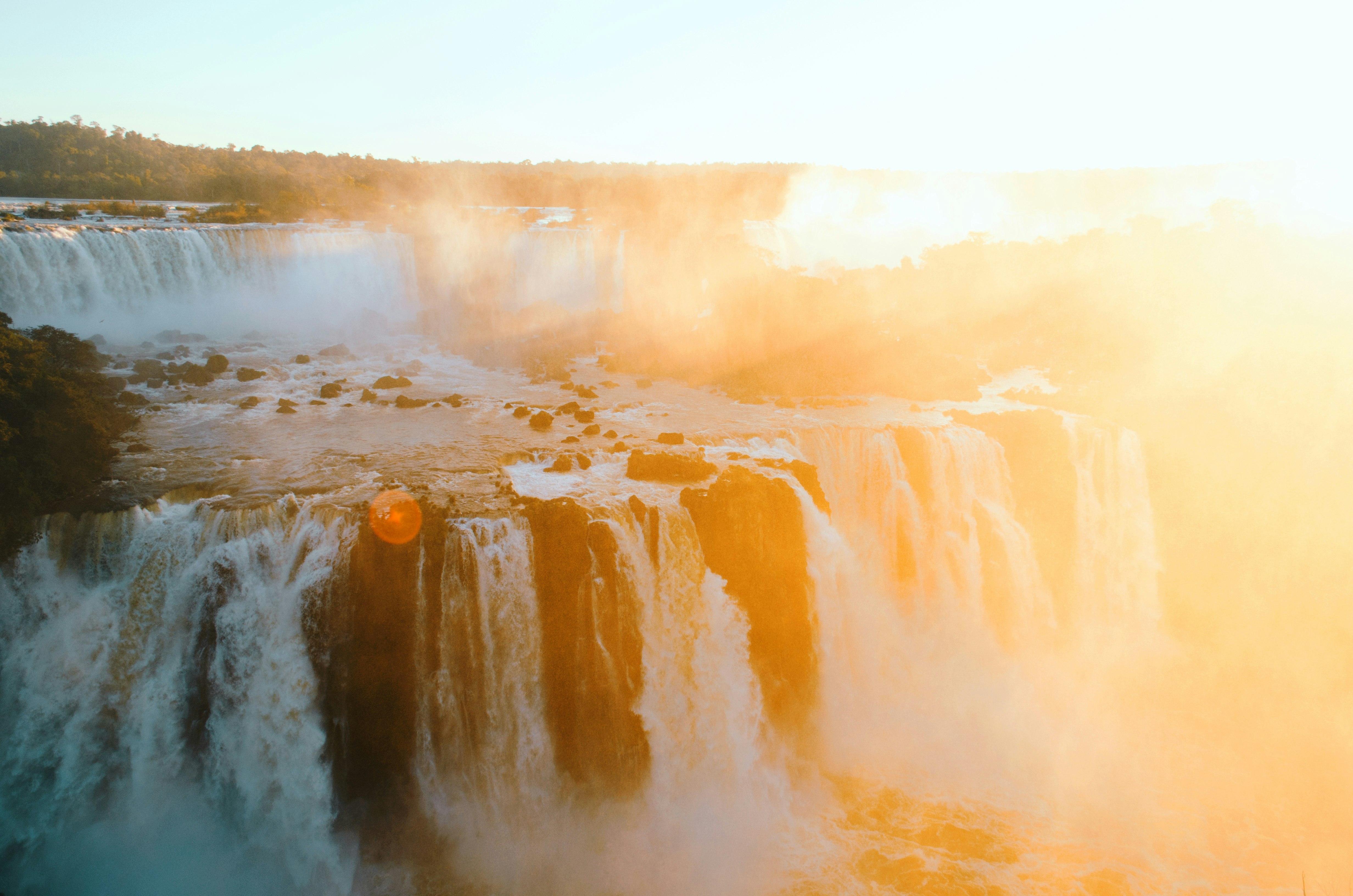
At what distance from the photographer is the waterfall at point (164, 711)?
11523 mm

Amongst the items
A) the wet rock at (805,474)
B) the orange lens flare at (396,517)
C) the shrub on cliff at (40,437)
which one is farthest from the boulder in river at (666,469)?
the shrub on cliff at (40,437)

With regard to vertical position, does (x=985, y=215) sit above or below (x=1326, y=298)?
above

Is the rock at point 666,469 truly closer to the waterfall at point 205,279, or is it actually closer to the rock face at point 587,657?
the rock face at point 587,657

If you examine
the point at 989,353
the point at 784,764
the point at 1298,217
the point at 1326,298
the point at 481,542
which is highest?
the point at 1298,217

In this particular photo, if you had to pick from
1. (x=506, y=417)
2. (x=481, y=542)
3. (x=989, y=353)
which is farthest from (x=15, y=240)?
(x=989, y=353)

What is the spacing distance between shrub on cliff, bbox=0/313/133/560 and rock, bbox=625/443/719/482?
34.8ft

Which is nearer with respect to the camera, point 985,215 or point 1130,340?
point 1130,340

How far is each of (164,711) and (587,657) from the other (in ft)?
23.5

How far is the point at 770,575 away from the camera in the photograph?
14695 millimetres

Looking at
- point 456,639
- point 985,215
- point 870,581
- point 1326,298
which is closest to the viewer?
point 456,639

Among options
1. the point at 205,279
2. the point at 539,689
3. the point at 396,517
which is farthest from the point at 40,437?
the point at 205,279

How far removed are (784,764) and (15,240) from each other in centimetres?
2821

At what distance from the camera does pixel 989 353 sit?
31.4 m

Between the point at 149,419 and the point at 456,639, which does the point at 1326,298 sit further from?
the point at 149,419
